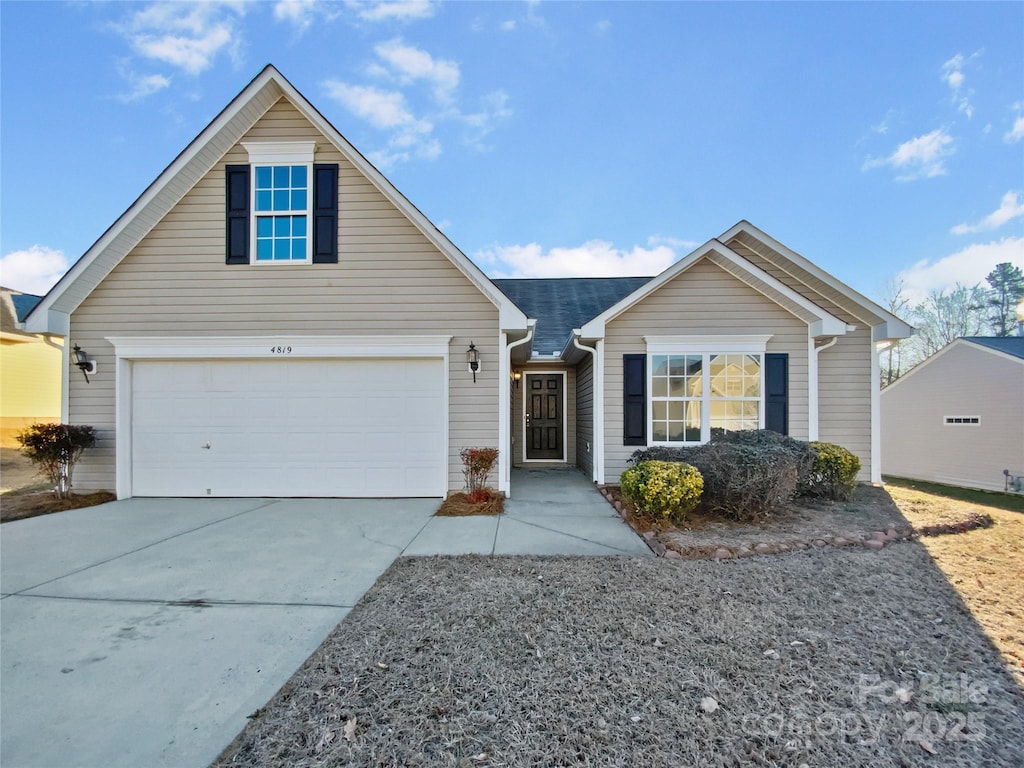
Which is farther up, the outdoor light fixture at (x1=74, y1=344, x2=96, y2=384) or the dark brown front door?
the outdoor light fixture at (x1=74, y1=344, x2=96, y2=384)

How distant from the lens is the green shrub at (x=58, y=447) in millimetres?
6301

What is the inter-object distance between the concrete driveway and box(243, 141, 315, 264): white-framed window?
4.04 m

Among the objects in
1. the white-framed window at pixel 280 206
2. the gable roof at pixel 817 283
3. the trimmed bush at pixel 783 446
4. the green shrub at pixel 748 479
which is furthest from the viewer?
the gable roof at pixel 817 283

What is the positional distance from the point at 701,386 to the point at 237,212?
8.20m

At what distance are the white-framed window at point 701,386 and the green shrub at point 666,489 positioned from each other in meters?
2.36

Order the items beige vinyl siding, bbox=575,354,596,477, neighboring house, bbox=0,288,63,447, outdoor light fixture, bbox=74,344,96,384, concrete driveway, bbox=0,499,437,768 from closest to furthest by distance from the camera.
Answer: concrete driveway, bbox=0,499,437,768
outdoor light fixture, bbox=74,344,96,384
beige vinyl siding, bbox=575,354,596,477
neighboring house, bbox=0,288,63,447

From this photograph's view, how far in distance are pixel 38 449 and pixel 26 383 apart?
11.8m

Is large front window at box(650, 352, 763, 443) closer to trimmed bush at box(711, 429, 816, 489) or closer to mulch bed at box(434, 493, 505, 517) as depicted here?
trimmed bush at box(711, 429, 816, 489)

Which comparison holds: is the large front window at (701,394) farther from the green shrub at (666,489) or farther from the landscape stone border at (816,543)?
the landscape stone border at (816,543)

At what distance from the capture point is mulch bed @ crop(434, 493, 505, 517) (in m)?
6.01

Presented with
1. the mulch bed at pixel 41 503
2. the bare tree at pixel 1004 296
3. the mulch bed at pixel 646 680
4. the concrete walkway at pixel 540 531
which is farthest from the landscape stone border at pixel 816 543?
the bare tree at pixel 1004 296

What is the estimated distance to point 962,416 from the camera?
14000 millimetres

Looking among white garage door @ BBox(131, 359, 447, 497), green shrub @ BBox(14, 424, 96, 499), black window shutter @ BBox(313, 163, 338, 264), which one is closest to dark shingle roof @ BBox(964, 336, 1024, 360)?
white garage door @ BBox(131, 359, 447, 497)

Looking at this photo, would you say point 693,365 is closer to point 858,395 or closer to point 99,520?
point 858,395
